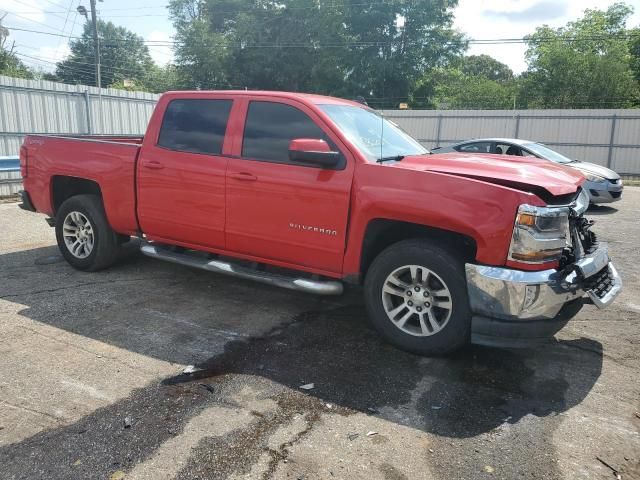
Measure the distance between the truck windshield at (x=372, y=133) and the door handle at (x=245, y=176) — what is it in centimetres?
85

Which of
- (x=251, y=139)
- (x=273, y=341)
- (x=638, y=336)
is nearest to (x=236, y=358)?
(x=273, y=341)

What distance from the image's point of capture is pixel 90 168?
225 inches

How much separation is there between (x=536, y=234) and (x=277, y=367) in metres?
2.03

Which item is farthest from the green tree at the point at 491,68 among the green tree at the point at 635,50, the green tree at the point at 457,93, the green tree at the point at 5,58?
the green tree at the point at 5,58

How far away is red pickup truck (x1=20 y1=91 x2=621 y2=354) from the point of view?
3.64 metres

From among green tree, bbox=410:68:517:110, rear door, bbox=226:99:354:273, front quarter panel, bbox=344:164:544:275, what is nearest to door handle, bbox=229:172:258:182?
rear door, bbox=226:99:354:273

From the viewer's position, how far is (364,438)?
3.05 metres

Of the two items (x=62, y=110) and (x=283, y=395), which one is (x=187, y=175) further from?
(x=62, y=110)

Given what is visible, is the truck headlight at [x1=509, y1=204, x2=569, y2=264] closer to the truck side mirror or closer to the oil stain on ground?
the oil stain on ground

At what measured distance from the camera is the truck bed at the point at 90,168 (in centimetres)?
548

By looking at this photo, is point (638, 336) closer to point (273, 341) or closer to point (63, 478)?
point (273, 341)

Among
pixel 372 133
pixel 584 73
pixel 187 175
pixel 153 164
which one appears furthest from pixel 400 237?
pixel 584 73

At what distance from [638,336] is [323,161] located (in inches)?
123

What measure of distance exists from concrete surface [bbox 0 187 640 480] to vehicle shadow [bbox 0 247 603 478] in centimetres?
1
